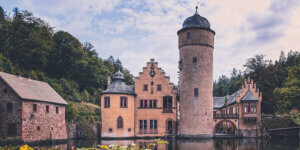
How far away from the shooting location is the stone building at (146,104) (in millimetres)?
37531

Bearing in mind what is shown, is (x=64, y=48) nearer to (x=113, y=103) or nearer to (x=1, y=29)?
(x=1, y=29)

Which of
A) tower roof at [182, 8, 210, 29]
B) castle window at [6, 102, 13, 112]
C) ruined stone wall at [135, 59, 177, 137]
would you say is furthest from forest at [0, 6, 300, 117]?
tower roof at [182, 8, 210, 29]

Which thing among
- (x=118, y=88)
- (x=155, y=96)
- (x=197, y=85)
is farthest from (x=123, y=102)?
(x=197, y=85)

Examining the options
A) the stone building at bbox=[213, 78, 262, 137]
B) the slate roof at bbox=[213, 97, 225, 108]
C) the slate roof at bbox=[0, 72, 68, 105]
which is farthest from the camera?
the slate roof at bbox=[213, 97, 225, 108]

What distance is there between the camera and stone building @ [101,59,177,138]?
37531 millimetres

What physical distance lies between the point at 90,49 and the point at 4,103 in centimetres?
4978

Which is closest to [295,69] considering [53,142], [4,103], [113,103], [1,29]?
[113,103]

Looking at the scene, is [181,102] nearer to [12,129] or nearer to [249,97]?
[249,97]

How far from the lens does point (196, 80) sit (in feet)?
124

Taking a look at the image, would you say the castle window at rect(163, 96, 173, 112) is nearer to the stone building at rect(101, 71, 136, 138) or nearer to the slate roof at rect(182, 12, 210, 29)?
the stone building at rect(101, 71, 136, 138)

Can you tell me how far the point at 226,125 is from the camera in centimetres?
4991

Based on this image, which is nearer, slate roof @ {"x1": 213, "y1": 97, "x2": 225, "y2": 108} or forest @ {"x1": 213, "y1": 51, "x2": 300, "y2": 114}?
forest @ {"x1": 213, "y1": 51, "x2": 300, "y2": 114}

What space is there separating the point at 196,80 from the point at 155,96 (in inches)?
248

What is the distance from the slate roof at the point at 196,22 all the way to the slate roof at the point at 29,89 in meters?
20.6
